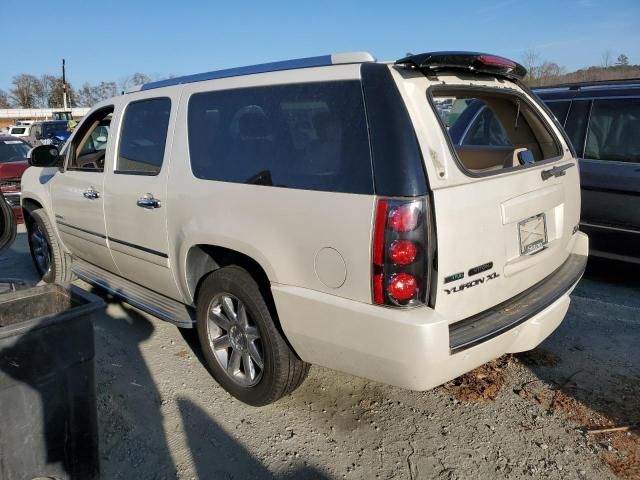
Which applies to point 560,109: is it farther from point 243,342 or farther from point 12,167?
point 12,167

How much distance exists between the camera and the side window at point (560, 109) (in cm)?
514

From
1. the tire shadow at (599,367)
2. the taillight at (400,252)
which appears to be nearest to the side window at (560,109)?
the tire shadow at (599,367)

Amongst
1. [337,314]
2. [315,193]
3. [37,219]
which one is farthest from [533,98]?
[37,219]

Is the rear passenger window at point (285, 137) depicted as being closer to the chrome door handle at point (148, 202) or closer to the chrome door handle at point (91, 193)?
the chrome door handle at point (148, 202)

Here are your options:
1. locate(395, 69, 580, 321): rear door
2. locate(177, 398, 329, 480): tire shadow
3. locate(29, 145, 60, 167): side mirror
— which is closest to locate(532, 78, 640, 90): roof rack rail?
locate(395, 69, 580, 321): rear door

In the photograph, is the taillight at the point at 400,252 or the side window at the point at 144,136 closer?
the taillight at the point at 400,252

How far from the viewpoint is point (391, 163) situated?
86.1 inches

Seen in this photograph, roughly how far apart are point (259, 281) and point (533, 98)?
2.20 meters

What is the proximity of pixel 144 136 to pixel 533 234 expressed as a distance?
2.73 metres

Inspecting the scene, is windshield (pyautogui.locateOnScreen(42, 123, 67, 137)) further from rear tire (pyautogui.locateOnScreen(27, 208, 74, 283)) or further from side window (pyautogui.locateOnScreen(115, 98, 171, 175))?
side window (pyautogui.locateOnScreen(115, 98, 171, 175))

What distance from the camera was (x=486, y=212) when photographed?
7.84 feet

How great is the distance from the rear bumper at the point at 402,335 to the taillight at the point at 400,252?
0.07 metres

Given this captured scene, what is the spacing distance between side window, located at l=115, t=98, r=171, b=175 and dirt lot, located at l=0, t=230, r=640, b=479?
4.68 feet

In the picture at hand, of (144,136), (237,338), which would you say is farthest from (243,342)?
(144,136)
